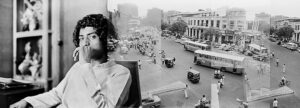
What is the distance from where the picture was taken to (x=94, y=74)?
2104 mm

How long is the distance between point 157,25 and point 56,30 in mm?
692

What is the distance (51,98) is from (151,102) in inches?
26.6

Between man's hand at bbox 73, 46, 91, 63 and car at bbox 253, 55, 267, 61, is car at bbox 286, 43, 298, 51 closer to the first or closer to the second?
car at bbox 253, 55, 267, 61

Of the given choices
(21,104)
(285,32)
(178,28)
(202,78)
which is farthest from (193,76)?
(21,104)

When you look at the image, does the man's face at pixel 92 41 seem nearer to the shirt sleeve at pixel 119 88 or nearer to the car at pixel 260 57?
the shirt sleeve at pixel 119 88

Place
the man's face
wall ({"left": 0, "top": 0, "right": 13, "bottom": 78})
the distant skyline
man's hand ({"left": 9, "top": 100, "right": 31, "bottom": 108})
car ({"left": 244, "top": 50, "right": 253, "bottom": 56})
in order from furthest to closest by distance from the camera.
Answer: wall ({"left": 0, "top": 0, "right": 13, "bottom": 78})
man's hand ({"left": 9, "top": 100, "right": 31, "bottom": 108})
the man's face
car ({"left": 244, "top": 50, "right": 253, "bottom": 56})
the distant skyline

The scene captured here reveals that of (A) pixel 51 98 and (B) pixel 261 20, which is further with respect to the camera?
(A) pixel 51 98

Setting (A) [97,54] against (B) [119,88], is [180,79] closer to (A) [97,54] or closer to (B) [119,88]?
(B) [119,88]

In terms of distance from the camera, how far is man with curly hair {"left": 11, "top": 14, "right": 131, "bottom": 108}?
207cm

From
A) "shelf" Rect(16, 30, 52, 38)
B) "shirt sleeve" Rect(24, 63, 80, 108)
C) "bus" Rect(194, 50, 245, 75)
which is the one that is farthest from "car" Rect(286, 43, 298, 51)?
"shelf" Rect(16, 30, 52, 38)

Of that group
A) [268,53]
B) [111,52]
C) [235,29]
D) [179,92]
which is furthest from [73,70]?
[268,53]

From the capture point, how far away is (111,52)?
2.13 m

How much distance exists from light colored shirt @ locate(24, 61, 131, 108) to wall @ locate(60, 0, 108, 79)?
0.34ft

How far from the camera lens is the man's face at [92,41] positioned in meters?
2.09
